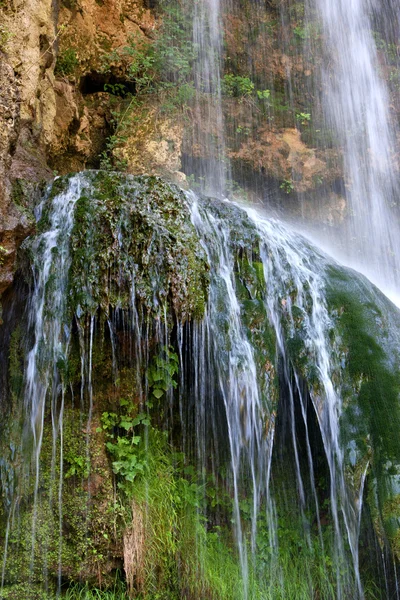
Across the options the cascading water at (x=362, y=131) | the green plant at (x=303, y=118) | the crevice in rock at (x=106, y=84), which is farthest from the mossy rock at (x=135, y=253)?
the green plant at (x=303, y=118)

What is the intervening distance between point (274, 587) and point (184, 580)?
2.88ft

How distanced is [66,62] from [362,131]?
19.3 feet

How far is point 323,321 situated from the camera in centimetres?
555

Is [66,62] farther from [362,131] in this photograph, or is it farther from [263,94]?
[362,131]

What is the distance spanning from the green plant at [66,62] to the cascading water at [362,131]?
5.07 m

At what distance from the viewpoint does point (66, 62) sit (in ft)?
27.1

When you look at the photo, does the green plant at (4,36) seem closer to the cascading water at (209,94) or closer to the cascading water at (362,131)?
the cascading water at (209,94)

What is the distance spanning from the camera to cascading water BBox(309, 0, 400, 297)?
10.5 meters

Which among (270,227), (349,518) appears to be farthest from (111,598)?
(270,227)

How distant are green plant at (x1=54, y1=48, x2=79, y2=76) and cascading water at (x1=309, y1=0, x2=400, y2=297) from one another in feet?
16.6

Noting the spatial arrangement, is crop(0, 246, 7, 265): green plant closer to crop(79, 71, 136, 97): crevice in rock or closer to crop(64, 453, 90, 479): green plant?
crop(64, 453, 90, 479): green plant

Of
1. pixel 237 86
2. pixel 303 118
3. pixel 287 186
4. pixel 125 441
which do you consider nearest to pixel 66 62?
pixel 237 86

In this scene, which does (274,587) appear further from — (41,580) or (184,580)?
(41,580)

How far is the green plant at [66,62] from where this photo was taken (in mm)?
8156
